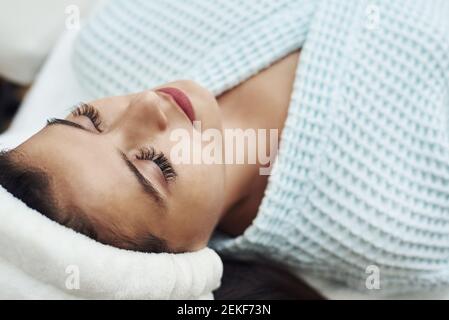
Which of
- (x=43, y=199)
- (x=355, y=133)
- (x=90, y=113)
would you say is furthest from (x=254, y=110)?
(x=43, y=199)

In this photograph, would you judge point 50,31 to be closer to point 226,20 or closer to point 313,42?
point 226,20

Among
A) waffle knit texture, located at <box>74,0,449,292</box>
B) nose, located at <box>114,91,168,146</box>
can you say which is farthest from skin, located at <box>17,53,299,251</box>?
waffle knit texture, located at <box>74,0,449,292</box>

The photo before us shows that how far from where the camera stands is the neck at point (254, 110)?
2.95 feet

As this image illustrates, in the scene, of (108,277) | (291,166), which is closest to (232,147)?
(291,166)

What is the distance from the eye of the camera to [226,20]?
0.94 m

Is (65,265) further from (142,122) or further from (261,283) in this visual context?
(261,283)

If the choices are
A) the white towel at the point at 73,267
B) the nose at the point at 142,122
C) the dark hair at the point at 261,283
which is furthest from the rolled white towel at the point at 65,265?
the dark hair at the point at 261,283

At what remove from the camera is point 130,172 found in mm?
680

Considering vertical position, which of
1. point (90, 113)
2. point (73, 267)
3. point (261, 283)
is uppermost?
point (90, 113)

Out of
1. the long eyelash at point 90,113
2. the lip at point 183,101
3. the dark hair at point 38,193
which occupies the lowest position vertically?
the dark hair at point 38,193

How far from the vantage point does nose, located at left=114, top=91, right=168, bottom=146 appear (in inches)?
28.1

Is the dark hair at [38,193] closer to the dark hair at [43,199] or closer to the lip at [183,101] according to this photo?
the dark hair at [43,199]

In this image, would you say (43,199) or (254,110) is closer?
(43,199)
